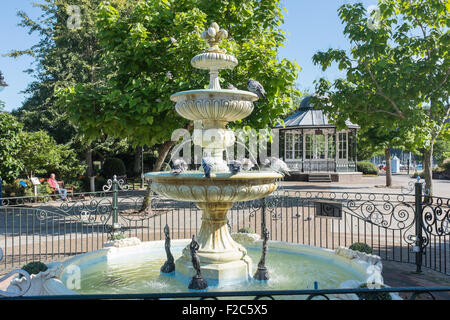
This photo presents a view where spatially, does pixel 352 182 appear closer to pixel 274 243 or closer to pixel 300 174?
pixel 300 174

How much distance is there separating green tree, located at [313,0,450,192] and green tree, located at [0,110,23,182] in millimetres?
14659

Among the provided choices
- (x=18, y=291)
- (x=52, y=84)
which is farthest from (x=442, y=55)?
(x=52, y=84)

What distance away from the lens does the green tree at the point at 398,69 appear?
609 inches

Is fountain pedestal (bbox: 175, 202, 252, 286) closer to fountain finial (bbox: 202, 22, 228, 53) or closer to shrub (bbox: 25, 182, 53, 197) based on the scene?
fountain finial (bbox: 202, 22, 228, 53)

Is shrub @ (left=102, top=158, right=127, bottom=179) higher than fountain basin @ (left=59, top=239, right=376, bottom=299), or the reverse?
shrub @ (left=102, top=158, right=127, bottom=179)

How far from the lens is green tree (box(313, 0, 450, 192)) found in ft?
50.8

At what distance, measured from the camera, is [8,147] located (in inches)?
612

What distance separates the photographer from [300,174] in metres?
32.0

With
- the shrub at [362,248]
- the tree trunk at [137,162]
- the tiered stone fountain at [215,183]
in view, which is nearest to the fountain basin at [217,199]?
the tiered stone fountain at [215,183]

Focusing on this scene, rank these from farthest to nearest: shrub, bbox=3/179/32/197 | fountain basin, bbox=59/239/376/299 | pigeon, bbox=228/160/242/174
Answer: shrub, bbox=3/179/32/197
fountain basin, bbox=59/239/376/299
pigeon, bbox=228/160/242/174

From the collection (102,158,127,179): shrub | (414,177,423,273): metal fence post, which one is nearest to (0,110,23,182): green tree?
(102,158,127,179): shrub

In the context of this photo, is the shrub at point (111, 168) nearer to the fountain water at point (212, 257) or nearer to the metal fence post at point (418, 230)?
the fountain water at point (212, 257)

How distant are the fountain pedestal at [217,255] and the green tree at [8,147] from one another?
13.1 m
